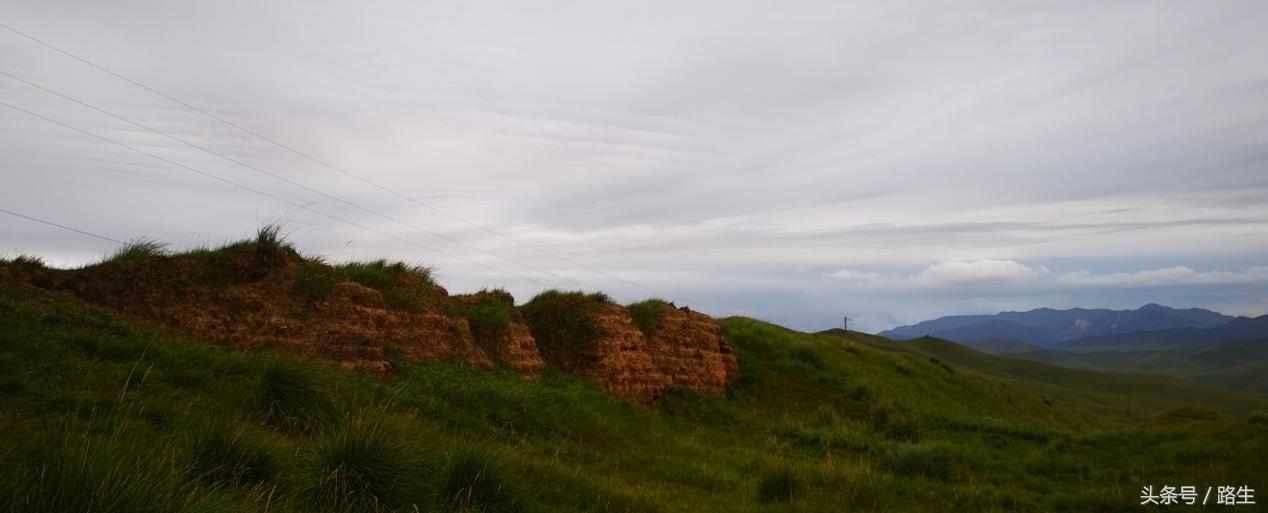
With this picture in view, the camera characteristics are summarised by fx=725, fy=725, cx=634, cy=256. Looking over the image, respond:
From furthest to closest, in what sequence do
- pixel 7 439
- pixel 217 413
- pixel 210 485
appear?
pixel 217 413, pixel 210 485, pixel 7 439

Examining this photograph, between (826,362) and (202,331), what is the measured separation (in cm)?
1915

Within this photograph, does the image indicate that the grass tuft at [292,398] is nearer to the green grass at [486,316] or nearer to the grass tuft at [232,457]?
the grass tuft at [232,457]

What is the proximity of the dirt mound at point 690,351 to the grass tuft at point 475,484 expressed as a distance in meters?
11.2

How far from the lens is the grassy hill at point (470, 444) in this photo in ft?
17.2

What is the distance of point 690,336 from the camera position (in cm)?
2002

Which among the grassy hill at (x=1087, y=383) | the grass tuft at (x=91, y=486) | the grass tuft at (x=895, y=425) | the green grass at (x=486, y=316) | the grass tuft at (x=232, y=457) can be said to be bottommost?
the grassy hill at (x=1087, y=383)

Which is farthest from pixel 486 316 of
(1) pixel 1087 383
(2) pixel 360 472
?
(1) pixel 1087 383

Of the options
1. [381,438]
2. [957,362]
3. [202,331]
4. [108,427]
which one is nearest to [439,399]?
[202,331]

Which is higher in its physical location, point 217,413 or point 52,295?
point 52,295

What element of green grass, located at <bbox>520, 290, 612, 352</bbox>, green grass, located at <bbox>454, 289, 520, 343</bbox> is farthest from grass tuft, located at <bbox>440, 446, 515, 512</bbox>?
green grass, located at <bbox>520, 290, 612, 352</bbox>

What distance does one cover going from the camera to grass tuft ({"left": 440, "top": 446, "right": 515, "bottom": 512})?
6605 mm

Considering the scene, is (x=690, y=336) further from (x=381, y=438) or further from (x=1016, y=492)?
(x=381, y=438)

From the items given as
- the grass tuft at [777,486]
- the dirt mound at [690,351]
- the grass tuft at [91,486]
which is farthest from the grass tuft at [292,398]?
the dirt mound at [690,351]

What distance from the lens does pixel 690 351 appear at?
19.3 meters
